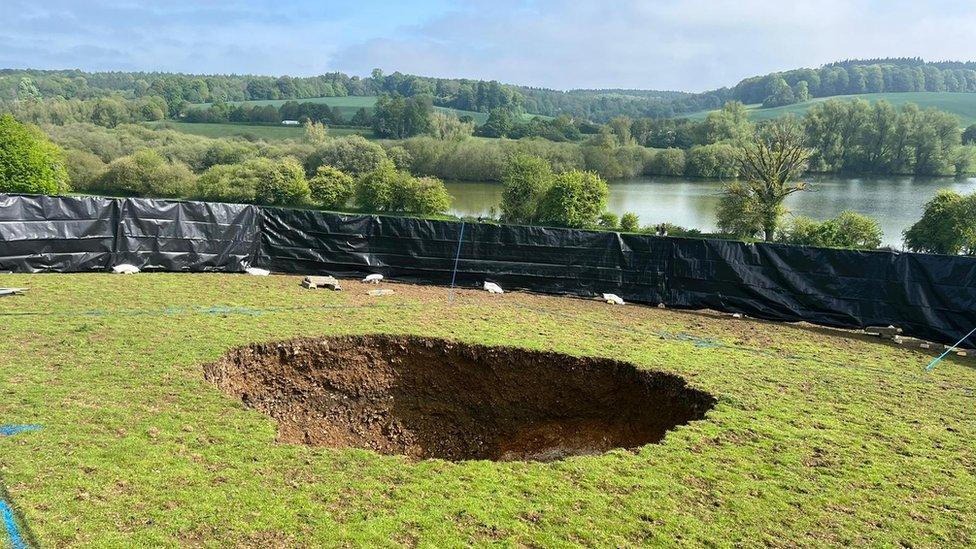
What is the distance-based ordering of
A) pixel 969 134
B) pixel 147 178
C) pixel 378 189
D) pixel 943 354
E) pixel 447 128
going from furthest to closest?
pixel 447 128 → pixel 969 134 → pixel 147 178 → pixel 378 189 → pixel 943 354

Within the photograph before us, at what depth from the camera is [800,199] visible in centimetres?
4306

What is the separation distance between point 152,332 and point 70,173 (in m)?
45.5

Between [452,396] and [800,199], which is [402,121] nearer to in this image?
[800,199]

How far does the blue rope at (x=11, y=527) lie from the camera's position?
3.78 m

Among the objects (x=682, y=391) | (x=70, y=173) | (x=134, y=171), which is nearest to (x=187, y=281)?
(x=682, y=391)

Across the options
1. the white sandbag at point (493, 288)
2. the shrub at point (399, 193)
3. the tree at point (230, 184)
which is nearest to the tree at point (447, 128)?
the tree at point (230, 184)

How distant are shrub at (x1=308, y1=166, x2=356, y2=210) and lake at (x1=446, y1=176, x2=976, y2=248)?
21.8 feet

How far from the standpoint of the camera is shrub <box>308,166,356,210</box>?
124 feet

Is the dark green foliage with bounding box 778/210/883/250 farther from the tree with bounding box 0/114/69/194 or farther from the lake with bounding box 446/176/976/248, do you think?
the tree with bounding box 0/114/69/194

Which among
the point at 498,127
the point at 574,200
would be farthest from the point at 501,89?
the point at 574,200

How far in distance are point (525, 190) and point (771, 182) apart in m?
11.9

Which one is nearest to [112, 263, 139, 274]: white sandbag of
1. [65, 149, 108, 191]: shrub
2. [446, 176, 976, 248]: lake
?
[446, 176, 976, 248]: lake

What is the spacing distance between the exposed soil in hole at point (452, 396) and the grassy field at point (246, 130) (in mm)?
61635

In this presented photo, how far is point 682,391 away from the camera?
7.77 metres
